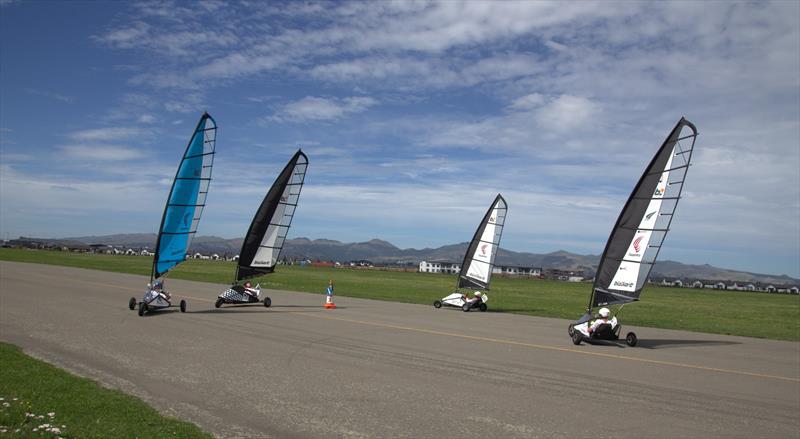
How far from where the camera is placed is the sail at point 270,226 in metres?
28.6

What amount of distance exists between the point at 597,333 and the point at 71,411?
14874 millimetres

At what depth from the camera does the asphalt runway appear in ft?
29.3

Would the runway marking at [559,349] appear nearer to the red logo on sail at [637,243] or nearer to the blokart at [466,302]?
the red logo on sail at [637,243]

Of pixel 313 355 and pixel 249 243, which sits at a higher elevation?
pixel 249 243

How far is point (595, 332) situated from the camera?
1861 cm

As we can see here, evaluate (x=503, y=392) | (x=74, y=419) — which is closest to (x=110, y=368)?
(x=74, y=419)

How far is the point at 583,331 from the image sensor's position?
18469 millimetres

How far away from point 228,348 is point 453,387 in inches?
260

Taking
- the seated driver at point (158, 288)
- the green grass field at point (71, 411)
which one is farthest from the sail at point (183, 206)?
the green grass field at point (71, 411)

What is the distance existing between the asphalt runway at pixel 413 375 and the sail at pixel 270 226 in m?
6.07

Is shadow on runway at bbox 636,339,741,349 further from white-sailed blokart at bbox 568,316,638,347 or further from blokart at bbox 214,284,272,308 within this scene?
blokart at bbox 214,284,272,308

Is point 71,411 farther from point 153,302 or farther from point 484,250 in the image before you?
point 484,250

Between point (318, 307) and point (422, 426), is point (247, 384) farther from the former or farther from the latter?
point (318, 307)

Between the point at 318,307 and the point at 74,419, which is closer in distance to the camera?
the point at 74,419
